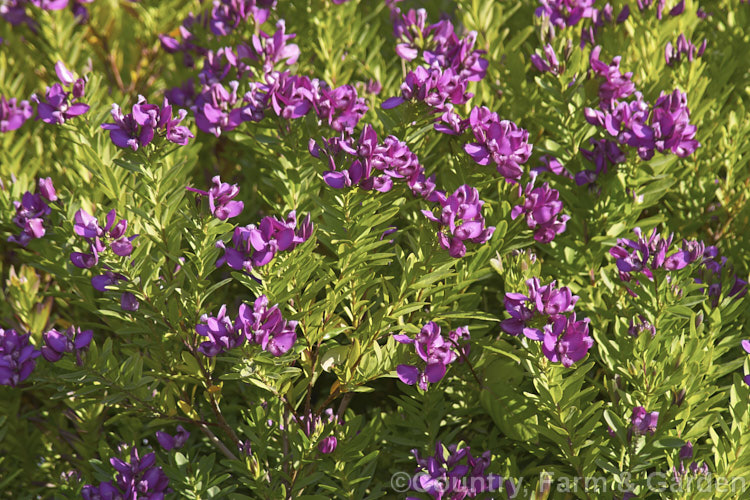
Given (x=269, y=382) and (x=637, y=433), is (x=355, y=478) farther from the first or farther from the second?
(x=637, y=433)

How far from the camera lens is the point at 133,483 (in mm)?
1909

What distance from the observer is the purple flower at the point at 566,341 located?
1.70m

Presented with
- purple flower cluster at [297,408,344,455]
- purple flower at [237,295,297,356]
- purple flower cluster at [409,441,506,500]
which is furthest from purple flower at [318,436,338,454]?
purple flower at [237,295,297,356]

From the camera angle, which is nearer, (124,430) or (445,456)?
(445,456)

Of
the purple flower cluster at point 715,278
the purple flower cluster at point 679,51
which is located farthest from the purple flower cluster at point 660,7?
the purple flower cluster at point 715,278

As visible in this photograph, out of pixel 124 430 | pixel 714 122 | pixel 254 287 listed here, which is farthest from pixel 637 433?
pixel 124 430

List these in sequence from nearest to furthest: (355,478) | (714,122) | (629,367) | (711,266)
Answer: (629,367), (355,478), (711,266), (714,122)

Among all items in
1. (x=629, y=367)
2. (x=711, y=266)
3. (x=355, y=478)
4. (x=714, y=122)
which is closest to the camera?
(x=629, y=367)

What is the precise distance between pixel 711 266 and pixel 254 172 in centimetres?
176

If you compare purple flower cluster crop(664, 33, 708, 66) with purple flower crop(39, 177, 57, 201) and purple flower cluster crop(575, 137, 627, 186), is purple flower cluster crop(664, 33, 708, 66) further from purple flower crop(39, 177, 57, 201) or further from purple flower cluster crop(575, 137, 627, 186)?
purple flower crop(39, 177, 57, 201)

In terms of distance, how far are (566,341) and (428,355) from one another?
36cm

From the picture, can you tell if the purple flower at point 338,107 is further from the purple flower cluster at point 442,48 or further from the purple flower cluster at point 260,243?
the purple flower cluster at point 260,243

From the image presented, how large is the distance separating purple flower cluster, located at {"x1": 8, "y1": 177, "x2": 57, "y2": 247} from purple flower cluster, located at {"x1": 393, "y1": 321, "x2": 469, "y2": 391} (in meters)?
1.10

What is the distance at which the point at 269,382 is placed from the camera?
1826 mm
